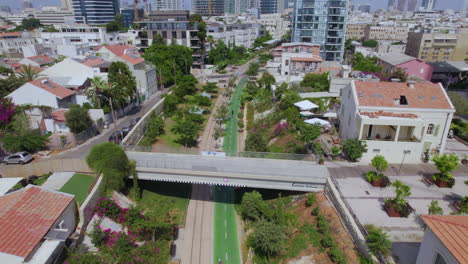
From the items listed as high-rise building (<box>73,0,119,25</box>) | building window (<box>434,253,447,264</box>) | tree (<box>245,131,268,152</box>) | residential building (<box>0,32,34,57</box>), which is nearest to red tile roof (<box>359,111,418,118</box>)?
tree (<box>245,131,268,152</box>)

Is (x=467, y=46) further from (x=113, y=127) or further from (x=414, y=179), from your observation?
(x=113, y=127)

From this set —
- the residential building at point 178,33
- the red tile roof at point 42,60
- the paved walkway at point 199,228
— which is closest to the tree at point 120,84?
the paved walkway at point 199,228

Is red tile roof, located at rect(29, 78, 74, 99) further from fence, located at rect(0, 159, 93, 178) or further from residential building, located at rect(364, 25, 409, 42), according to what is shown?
residential building, located at rect(364, 25, 409, 42)

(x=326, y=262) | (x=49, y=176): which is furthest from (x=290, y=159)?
(x=49, y=176)

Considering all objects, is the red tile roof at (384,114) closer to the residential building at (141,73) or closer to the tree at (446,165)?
the tree at (446,165)

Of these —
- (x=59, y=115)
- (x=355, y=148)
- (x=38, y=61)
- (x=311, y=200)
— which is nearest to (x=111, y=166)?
(x=59, y=115)

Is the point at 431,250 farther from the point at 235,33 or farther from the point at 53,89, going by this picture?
the point at 235,33
